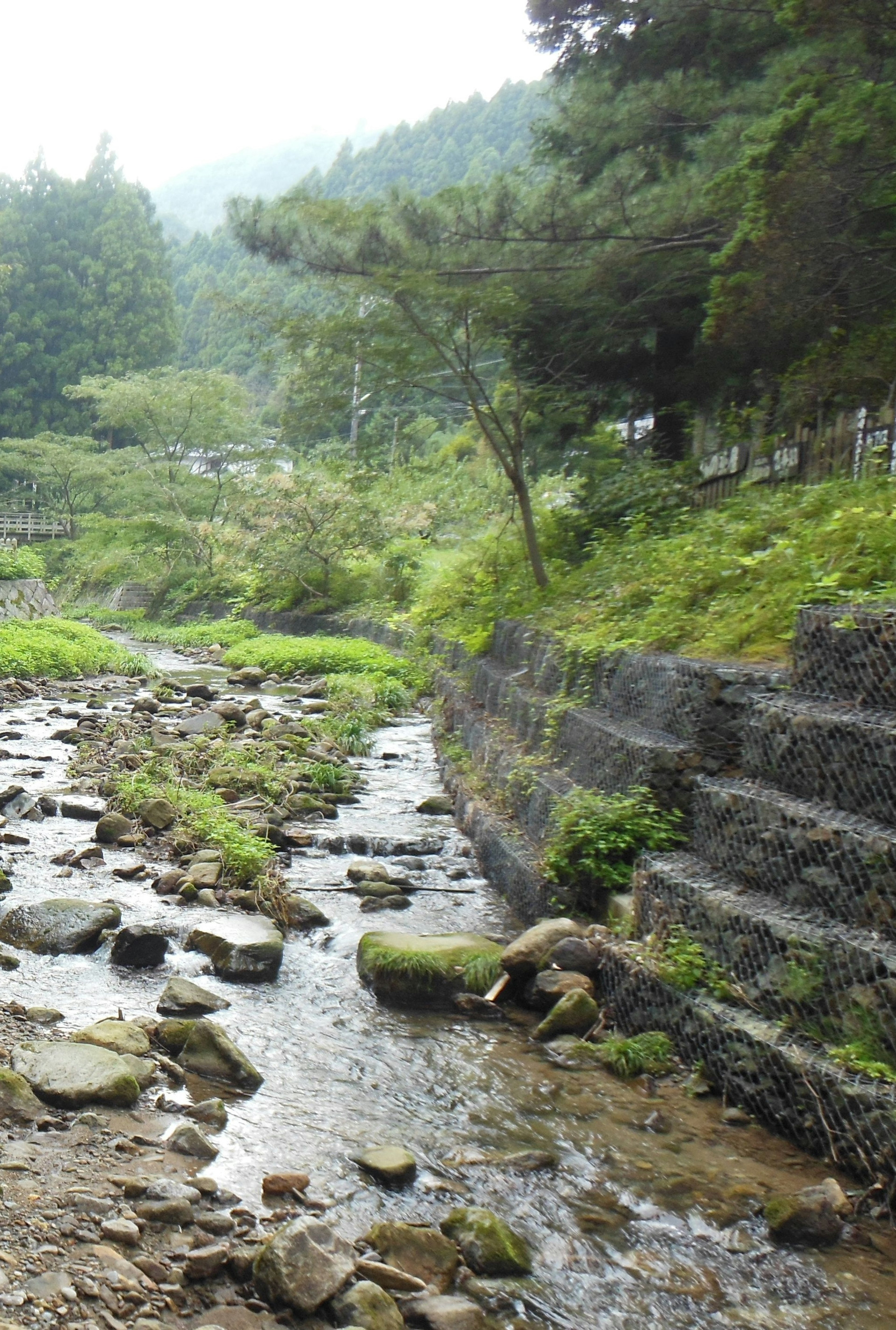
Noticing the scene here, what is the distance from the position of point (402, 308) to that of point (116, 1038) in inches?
325

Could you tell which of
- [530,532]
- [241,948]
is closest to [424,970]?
[241,948]

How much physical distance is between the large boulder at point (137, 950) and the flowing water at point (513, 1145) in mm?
81

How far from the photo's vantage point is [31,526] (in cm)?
4062

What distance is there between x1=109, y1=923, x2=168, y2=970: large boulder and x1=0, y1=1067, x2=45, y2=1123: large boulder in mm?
1458

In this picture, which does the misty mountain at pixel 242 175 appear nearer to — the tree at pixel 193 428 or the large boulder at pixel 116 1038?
the tree at pixel 193 428

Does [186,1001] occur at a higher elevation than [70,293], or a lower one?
lower

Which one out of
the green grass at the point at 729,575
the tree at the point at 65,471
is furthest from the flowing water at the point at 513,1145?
the tree at the point at 65,471

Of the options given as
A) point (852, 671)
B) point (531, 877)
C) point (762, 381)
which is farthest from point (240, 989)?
point (762, 381)

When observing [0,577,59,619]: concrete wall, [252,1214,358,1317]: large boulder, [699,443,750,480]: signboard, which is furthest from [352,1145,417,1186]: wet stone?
[0,577,59,619]: concrete wall

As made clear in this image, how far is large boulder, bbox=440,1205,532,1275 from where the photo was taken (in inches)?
112

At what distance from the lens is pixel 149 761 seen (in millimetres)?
8656

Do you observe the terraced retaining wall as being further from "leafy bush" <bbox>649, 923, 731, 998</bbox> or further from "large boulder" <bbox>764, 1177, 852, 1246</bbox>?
"large boulder" <bbox>764, 1177, 852, 1246</bbox>

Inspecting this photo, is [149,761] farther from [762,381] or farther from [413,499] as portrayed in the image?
[413,499]

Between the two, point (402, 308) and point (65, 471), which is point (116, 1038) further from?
point (65, 471)
